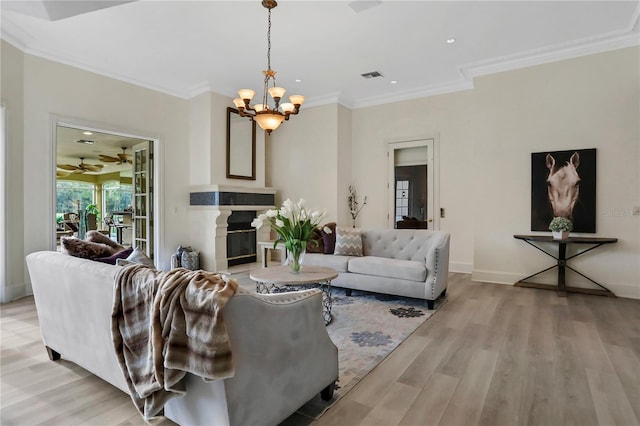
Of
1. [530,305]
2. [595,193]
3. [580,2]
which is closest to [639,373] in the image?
[530,305]

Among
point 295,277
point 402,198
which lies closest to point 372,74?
point 402,198

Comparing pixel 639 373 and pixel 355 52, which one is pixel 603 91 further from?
pixel 639 373

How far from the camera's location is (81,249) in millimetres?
2842

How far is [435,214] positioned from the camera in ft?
20.4

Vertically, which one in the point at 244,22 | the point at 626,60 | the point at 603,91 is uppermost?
the point at 244,22

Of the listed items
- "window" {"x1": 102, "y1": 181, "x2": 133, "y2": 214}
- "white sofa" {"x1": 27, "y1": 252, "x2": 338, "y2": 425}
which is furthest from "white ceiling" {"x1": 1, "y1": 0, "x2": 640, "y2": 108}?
"window" {"x1": 102, "y1": 181, "x2": 133, "y2": 214}

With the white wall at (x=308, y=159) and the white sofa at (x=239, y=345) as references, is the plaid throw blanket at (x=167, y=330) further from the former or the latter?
the white wall at (x=308, y=159)

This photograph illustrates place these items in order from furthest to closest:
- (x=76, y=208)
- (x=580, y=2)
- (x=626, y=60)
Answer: (x=76, y=208) < (x=626, y=60) < (x=580, y=2)

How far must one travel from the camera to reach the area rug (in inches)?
91.4

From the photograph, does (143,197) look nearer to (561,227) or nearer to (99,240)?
(99,240)

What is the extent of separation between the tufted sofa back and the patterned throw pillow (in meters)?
0.23

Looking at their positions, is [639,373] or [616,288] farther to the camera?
[616,288]

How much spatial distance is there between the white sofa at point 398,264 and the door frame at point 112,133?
9.54ft

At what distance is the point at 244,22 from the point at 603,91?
15.4 ft
